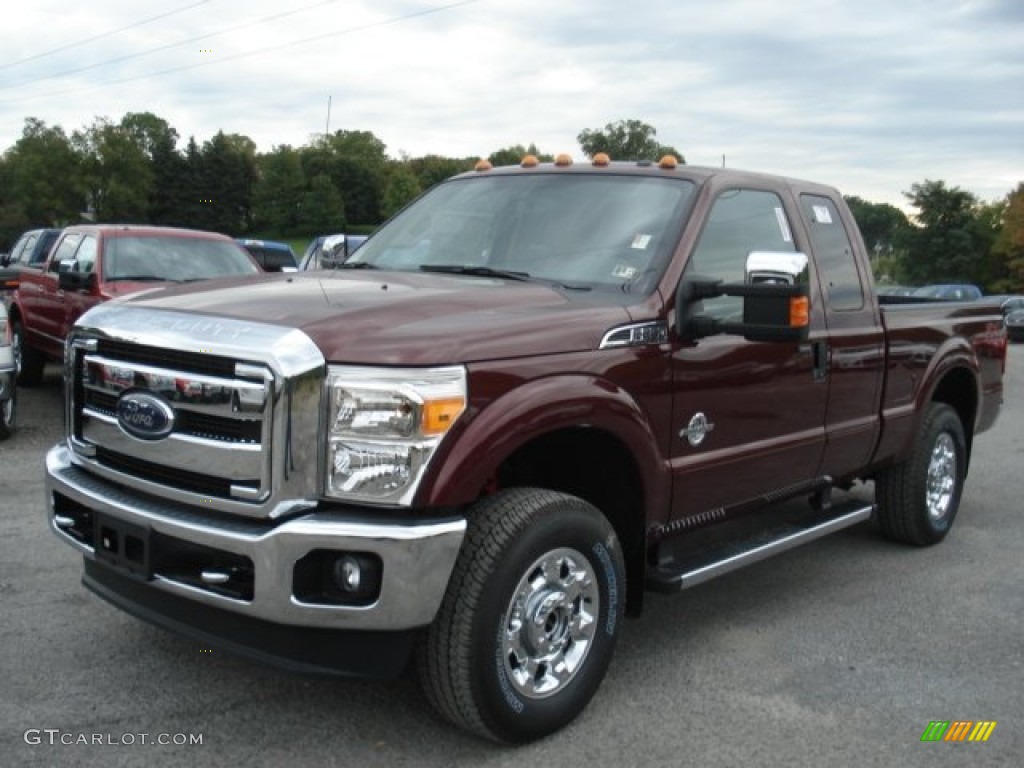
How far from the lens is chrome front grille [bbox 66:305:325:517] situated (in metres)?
3.20

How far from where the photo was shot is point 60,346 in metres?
10.6

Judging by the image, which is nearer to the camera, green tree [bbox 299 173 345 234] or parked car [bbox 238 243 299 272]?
green tree [bbox 299 173 345 234]

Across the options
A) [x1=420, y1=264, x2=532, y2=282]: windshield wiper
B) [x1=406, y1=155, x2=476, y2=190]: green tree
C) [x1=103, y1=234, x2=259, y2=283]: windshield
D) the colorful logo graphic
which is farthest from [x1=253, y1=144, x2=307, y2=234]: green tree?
[x1=406, y1=155, x2=476, y2=190]: green tree

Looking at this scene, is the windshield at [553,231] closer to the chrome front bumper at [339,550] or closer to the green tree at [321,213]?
the chrome front bumper at [339,550]

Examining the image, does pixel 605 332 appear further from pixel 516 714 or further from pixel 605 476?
pixel 516 714

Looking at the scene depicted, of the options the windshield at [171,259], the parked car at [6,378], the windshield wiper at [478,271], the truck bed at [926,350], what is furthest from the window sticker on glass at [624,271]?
the windshield at [171,259]

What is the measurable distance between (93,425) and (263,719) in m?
1.19

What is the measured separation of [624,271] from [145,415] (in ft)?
6.13

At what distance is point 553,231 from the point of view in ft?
15.0

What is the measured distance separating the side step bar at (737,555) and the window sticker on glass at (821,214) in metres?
1.46

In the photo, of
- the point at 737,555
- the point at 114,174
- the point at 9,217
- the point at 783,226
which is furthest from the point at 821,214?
the point at 114,174

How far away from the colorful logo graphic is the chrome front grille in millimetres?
2327

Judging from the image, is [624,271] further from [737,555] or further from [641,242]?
[737,555]

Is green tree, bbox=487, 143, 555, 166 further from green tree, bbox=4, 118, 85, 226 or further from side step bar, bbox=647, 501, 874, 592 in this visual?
green tree, bbox=4, 118, 85, 226
